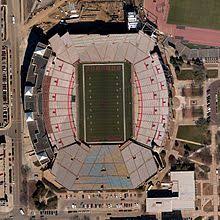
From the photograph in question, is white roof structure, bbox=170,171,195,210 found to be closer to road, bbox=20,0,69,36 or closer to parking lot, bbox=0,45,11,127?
parking lot, bbox=0,45,11,127

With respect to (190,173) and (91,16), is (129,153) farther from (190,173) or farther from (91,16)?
(91,16)

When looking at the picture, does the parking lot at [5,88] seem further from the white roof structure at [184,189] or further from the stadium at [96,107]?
the white roof structure at [184,189]

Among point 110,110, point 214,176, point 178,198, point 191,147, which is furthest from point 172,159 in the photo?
point 110,110

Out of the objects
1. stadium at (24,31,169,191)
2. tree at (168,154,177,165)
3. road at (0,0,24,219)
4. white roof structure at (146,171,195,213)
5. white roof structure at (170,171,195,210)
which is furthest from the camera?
road at (0,0,24,219)

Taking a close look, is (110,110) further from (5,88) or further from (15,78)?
(5,88)

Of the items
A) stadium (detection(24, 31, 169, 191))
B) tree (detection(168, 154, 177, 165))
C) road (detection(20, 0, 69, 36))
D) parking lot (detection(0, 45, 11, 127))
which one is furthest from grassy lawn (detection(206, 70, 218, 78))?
parking lot (detection(0, 45, 11, 127))
